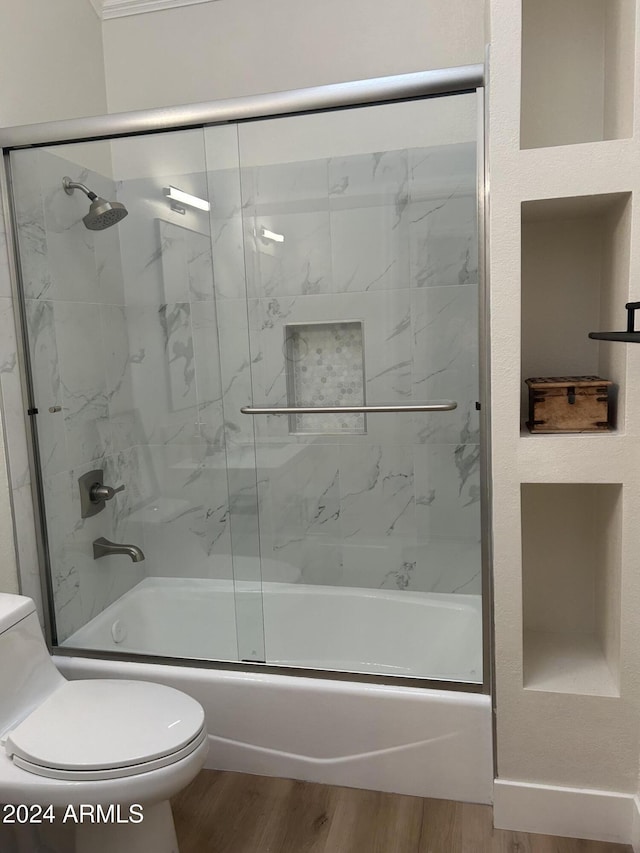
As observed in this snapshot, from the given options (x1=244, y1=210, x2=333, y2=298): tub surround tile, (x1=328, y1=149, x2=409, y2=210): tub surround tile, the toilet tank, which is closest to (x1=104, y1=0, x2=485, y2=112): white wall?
(x1=328, y1=149, x2=409, y2=210): tub surround tile

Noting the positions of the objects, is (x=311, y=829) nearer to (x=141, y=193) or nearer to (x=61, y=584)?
(x=61, y=584)

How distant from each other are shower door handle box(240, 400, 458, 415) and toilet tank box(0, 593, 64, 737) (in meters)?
0.87

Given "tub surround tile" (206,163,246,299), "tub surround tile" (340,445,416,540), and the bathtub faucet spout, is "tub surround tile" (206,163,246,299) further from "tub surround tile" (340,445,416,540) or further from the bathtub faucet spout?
the bathtub faucet spout

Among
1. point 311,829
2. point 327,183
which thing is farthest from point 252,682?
point 327,183

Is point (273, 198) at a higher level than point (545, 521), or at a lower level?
higher

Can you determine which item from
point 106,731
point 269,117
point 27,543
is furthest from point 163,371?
point 106,731

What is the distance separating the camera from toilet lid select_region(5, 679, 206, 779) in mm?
1531

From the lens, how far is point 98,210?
225cm

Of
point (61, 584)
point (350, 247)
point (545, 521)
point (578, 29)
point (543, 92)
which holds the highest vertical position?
point (578, 29)

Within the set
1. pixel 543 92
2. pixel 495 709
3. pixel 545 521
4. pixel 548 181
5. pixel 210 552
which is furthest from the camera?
pixel 210 552

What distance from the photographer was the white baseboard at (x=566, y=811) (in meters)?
1.77

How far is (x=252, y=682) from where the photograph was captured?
2082mm

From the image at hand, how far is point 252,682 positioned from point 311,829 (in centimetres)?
43

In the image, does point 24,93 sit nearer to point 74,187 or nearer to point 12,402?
point 74,187
